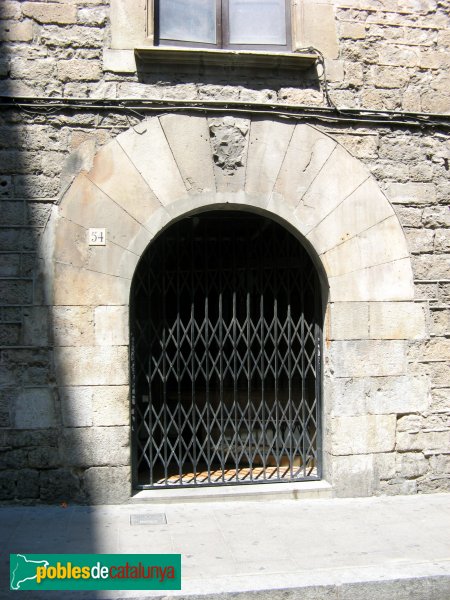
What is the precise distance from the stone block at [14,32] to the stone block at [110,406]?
9.70 ft

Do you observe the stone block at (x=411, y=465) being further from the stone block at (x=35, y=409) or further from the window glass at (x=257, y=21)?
the window glass at (x=257, y=21)

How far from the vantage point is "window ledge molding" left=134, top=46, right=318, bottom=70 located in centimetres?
557

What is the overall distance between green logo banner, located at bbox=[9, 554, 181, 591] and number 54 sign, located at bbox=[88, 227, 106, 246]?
2.43 m

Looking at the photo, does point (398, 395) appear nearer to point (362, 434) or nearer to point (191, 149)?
point (362, 434)

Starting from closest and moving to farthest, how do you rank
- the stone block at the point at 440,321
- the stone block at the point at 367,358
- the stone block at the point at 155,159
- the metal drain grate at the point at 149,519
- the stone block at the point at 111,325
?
the metal drain grate at the point at 149,519 < the stone block at the point at 111,325 < the stone block at the point at 155,159 < the stone block at the point at 367,358 < the stone block at the point at 440,321

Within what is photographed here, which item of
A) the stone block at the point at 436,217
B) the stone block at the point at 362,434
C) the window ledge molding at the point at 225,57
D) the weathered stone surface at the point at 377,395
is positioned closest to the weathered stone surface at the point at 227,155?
the window ledge molding at the point at 225,57

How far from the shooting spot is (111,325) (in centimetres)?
549

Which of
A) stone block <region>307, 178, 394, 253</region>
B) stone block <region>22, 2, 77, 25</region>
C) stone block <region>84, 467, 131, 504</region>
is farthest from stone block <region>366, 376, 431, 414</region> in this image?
stone block <region>22, 2, 77, 25</region>

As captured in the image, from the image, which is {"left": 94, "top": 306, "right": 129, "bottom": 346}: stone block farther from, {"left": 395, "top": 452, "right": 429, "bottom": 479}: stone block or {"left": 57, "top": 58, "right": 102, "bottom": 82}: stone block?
{"left": 395, "top": 452, "right": 429, "bottom": 479}: stone block

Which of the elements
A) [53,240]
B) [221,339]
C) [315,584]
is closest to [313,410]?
[221,339]

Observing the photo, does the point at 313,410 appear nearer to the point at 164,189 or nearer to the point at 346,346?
the point at 346,346

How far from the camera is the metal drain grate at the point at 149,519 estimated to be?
5.07 metres

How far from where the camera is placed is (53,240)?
5453mm

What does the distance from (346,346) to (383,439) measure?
874 millimetres
